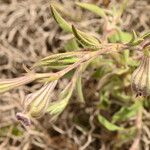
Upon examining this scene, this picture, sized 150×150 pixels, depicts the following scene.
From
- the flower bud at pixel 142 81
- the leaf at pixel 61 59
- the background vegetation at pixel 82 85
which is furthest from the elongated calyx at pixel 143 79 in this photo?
the background vegetation at pixel 82 85

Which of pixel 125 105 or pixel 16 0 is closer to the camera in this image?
pixel 125 105

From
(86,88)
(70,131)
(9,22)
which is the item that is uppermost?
(9,22)

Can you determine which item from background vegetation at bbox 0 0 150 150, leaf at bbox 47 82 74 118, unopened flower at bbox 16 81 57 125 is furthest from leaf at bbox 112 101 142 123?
unopened flower at bbox 16 81 57 125

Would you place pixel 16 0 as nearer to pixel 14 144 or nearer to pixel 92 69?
pixel 92 69

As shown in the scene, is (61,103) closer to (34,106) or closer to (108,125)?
(34,106)

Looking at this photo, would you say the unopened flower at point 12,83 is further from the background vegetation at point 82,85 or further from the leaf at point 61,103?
the background vegetation at point 82,85

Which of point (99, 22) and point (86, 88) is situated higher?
point (99, 22)

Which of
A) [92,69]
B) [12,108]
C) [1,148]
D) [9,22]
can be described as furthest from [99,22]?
[1,148]
